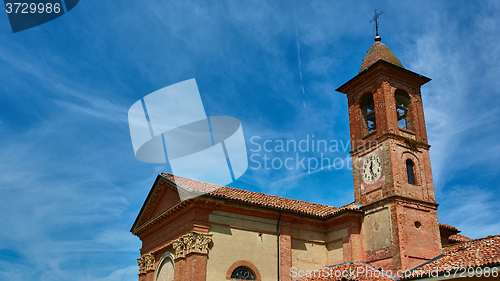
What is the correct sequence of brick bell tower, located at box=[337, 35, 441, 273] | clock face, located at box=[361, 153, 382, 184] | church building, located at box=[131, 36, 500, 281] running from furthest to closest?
clock face, located at box=[361, 153, 382, 184] < brick bell tower, located at box=[337, 35, 441, 273] < church building, located at box=[131, 36, 500, 281]

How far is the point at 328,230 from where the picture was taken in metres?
18.8

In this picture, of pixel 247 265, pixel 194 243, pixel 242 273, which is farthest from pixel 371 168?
pixel 194 243

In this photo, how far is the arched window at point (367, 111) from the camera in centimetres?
1983

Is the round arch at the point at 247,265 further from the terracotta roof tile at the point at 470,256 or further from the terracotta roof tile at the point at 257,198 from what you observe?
the terracotta roof tile at the point at 470,256

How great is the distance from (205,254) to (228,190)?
3599 mm

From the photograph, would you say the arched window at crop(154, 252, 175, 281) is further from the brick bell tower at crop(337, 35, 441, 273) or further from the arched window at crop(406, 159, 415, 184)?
the arched window at crop(406, 159, 415, 184)

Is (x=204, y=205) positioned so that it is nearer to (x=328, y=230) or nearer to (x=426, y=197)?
(x=328, y=230)

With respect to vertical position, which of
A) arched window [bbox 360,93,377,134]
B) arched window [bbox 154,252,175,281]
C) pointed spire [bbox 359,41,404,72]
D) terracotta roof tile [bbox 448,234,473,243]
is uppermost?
pointed spire [bbox 359,41,404,72]

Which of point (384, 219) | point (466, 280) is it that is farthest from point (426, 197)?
point (466, 280)

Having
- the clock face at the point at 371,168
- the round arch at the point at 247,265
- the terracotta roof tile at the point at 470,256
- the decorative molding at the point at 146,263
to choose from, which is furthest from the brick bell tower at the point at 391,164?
the decorative molding at the point at 146,263

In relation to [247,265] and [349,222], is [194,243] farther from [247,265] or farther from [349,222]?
[349,222]

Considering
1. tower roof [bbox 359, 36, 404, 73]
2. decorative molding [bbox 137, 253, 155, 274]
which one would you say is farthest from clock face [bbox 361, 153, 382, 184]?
decorative molding [bbox 137, 253, 155, 274]

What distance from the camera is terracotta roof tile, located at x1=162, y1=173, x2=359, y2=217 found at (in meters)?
16.9

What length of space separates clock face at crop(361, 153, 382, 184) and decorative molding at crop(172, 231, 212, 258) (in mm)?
7856
